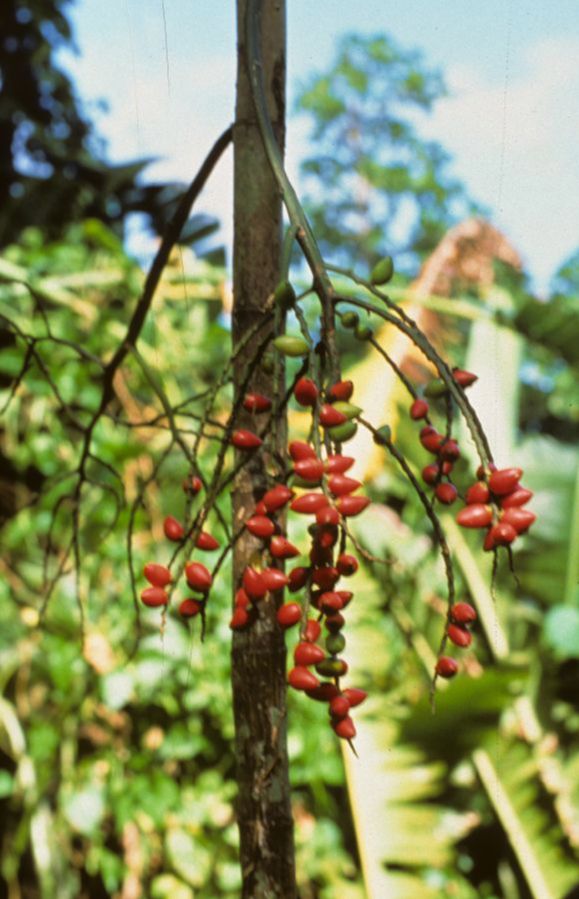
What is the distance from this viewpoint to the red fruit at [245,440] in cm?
50

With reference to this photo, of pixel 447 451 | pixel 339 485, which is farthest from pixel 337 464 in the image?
pixel 447 451

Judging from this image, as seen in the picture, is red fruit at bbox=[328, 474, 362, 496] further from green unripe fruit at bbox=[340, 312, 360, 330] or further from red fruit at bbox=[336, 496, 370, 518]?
green unripe fruit at bbox=[340, 312, 360, 330]

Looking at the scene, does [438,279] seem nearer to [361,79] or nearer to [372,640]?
[372,640]

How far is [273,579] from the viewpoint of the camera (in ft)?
1.54

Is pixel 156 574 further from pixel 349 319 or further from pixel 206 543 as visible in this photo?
pixel 349 319

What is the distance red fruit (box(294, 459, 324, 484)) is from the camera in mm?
435

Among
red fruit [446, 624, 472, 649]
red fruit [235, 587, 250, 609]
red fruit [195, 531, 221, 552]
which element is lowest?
red fruit [446, 624, 472, 649]

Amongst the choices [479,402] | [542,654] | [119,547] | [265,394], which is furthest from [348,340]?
[265,394]

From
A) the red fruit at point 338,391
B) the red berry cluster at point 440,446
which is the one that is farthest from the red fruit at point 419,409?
the red fruit at point 338,391

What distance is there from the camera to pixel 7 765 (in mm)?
2119

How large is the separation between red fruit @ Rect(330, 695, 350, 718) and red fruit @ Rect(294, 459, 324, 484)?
115mm

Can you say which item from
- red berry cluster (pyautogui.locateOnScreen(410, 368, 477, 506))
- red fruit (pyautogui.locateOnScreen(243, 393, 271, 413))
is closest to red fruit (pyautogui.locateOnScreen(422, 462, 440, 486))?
red berry cluster (pyautogui.locateOnScreen(410, 368, 477, 506))

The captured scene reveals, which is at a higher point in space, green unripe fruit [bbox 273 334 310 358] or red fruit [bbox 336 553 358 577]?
green unripe fruit [bbox 273 334 310 358]

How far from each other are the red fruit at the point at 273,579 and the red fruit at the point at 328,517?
2.0 inches
